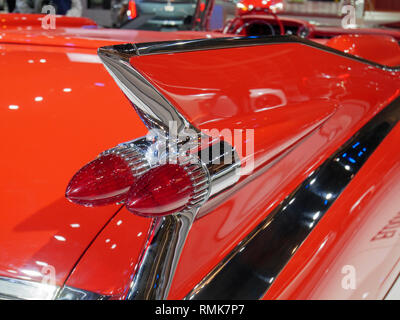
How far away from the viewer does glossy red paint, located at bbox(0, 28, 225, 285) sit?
87 centimetres

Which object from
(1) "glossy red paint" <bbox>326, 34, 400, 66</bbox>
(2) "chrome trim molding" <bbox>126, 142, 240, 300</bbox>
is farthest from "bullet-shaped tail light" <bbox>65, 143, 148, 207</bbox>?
(1) "glossy red paint" <bbox>326, 34, 400, 66</bbox>

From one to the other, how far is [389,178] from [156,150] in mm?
650

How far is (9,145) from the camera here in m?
1.02

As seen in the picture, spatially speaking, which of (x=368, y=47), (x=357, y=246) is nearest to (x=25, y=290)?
(x=357, y=246)

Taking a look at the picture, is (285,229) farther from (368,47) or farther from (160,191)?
(368,47)

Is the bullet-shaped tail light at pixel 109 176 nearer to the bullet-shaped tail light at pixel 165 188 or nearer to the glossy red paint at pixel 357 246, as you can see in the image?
the bullet-shaped tail light at pixel 165 188

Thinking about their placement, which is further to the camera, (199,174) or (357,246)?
(357,246)

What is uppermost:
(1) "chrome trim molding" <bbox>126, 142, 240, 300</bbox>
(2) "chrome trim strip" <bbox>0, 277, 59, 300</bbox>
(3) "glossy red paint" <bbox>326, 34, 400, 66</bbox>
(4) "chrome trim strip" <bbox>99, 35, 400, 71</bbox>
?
(4) "chrome trim strip" <bbox>99, 35, 400, 71</bbox>

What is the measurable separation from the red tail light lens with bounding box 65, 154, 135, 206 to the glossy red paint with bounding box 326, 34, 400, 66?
2.83 feet

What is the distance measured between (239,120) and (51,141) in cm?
46

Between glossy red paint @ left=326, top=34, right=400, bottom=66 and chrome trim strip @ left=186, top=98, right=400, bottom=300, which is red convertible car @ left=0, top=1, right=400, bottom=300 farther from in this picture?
glossy red paint @ left=326, top=34, right=400, bottom=66

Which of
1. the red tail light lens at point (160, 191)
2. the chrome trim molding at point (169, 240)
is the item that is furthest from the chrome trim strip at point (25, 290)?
the red tail light lens at point (160, 191)

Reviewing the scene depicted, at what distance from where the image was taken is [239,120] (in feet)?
2.88

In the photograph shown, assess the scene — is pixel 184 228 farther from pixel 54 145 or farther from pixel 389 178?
pixel 389 178
